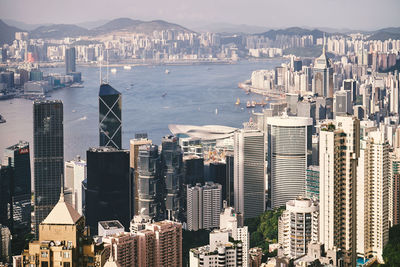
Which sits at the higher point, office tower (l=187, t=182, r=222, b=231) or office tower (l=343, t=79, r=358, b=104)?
office tower (l=343, t=79, r=358, b=104)

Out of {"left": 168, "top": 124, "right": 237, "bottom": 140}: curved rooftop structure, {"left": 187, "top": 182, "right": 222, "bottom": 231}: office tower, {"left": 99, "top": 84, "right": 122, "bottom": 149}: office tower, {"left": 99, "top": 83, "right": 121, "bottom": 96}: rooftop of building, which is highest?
{"left": 99, "top": 83, "right": 121, "bottom": 96}: rooftop of building

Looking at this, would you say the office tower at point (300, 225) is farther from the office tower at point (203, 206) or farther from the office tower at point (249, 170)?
the office tower at point (249, 170)

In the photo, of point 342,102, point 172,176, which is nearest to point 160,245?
point 172,176

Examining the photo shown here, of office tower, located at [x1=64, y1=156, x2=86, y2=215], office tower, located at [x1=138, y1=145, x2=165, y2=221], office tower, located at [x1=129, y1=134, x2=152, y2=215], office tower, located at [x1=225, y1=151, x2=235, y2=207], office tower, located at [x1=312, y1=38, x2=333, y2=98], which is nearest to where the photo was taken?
office tower, located at [x1=64, y1=156, x2=86, y2=215]

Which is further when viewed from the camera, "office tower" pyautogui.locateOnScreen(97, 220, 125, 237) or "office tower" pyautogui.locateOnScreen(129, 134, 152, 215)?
"office tower" pyautogui.locateOnScreen(129, 134, 152, 215)

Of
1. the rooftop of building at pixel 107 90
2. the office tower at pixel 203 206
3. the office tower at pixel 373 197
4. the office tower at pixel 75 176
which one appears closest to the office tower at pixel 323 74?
the rooftop of building at pixel 107 90

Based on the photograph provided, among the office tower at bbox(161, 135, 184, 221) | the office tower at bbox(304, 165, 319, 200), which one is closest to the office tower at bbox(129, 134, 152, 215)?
the office tower at bbox(161, 135, 184, 221)

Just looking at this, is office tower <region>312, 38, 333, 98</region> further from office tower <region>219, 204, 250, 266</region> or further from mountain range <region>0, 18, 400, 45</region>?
office tower <region>219, 204, 250, 266</region>

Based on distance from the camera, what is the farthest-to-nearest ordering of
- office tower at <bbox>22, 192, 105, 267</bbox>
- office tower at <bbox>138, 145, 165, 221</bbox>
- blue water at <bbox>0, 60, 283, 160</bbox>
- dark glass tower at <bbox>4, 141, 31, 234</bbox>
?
blue water at <bbox>0, 60, 283, 160</bbox> → office tower at <bbox>138, 145, 165, 221</bbox> → dark glass tower at <bbox>4, 141, 31, 234</bbox> → office tower at <bbox>22, 192, 105, 267</bbox>
